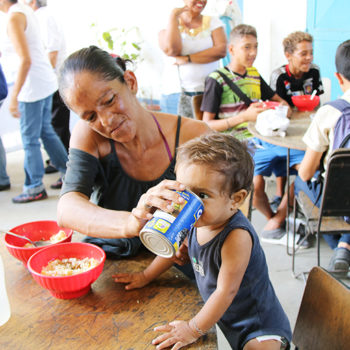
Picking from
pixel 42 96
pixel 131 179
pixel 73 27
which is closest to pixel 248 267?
pixel 131 179

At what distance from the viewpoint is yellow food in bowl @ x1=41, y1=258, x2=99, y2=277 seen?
3.37 feet

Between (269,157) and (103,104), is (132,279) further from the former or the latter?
(269,157)

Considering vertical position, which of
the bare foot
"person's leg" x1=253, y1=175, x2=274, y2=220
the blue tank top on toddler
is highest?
the blue tank top on toddler

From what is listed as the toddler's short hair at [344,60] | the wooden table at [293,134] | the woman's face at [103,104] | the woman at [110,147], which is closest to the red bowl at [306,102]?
the wooden table at [293,134]

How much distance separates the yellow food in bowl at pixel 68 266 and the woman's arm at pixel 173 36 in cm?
264

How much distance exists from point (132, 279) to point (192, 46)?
110 inches

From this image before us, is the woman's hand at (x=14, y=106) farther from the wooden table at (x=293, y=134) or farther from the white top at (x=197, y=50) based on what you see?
the wooden table at (x=293, y=134)

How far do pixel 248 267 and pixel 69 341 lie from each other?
528 millimetres

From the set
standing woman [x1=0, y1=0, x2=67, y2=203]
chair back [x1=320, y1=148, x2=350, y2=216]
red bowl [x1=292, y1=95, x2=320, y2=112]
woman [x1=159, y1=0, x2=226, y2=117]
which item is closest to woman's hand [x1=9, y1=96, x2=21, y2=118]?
standing woman [x1=0, y1=0, x2=67, y2=203]

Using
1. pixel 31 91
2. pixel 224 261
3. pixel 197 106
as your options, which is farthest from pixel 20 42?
pixel 224 261

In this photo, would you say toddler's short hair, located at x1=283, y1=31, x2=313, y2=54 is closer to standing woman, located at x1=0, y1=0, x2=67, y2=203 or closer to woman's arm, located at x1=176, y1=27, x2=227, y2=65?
woman's arm, located at x1=176, y1=27, x2=227, y2=65

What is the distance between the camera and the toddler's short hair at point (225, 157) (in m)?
0.97

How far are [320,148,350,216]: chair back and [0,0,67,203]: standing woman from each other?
2.80 metres

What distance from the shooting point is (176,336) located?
841 millimetres
